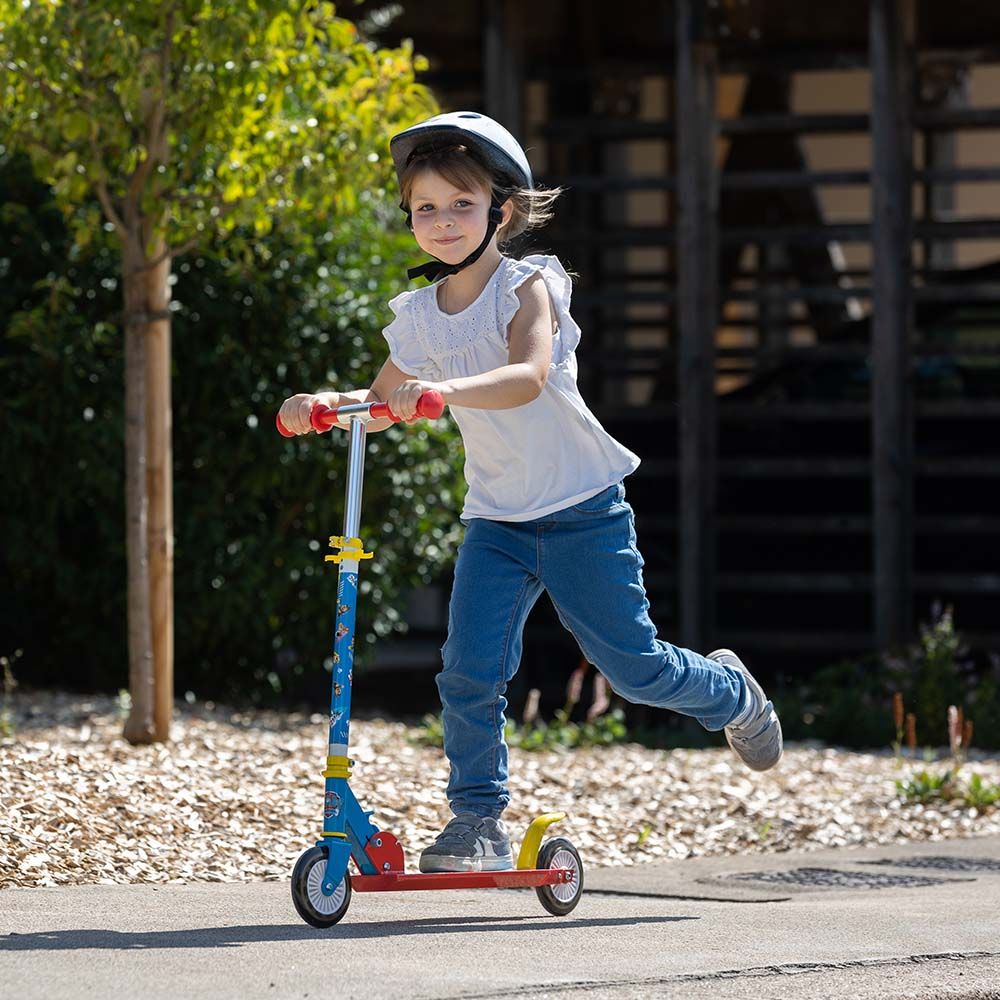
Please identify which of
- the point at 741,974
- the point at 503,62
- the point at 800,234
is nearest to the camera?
the point at 741,974

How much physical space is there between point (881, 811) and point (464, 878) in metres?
2.50

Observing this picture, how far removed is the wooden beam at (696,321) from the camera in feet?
30.1

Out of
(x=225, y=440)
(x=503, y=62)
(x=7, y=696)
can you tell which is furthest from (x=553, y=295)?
A: (x=503, y=62)

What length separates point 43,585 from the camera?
8.33m

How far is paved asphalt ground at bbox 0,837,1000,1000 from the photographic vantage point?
329 centimetres

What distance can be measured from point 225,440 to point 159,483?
4.63 ft

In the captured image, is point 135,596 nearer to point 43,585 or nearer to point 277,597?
point 277,597

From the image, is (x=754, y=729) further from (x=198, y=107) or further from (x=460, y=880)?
(x=198, y=107)

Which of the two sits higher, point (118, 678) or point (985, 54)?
point (985, 54)

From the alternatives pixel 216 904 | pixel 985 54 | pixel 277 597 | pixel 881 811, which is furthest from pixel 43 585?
pixel 985 54

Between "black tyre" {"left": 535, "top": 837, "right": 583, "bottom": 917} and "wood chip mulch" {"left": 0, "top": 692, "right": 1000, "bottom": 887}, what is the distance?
0.86m

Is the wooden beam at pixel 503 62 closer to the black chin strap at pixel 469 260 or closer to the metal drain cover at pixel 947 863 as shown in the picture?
the metal drain cover at pixel 947 863

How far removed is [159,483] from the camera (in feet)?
21.4

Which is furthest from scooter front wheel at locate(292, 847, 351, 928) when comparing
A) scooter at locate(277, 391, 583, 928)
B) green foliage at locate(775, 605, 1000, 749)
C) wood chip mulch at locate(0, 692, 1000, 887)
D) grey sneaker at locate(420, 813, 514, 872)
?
green foliage at locate(775, 605, 1000, 749)
